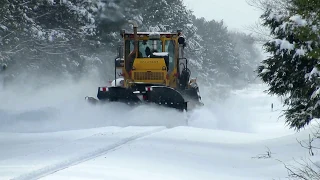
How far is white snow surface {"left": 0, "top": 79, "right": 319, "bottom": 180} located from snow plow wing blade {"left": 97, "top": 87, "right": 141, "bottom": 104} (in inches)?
9.5

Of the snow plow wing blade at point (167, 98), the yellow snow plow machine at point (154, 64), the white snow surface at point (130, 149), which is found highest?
the yellow snow plow machine at point (154, 64)

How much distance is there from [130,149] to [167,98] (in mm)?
6314

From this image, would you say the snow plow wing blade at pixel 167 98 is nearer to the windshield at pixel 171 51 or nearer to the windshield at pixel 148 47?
the windshield at pixel 171 51

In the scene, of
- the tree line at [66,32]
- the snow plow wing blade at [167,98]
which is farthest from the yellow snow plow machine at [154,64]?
the tree line at [66,32]

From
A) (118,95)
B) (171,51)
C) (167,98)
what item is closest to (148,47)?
(171,51)

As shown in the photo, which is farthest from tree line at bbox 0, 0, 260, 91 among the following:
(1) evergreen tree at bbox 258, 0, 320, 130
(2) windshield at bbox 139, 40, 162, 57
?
(1) evergreen tree at bbox 258, 0, 320, 130

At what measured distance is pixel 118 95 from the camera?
1570 centimetres

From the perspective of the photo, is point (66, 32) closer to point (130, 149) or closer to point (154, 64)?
point (154, 64)

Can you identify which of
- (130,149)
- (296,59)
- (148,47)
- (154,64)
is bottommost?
(130,149)

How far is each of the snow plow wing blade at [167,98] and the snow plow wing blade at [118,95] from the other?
495 mm

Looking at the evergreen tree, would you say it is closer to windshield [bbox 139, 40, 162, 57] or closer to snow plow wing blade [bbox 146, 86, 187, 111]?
snow plow wing blade [bbox 146, 86, 187, 111]

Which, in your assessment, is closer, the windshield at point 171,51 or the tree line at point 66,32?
the windshield at point 171,51

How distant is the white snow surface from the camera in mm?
7273

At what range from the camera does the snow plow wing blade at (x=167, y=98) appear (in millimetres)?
15398
